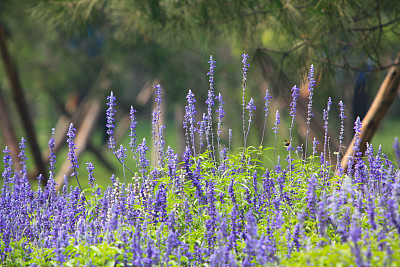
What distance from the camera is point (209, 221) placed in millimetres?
4016

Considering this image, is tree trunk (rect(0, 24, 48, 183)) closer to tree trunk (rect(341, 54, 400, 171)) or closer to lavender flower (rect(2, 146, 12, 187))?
lavender flower (rect(2, 146, 12, 187))

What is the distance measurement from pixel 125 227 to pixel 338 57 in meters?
3.85

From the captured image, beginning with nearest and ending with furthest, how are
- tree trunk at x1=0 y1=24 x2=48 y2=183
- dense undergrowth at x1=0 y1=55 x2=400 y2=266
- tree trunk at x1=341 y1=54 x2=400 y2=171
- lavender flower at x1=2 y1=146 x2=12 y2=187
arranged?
dense undergrowth at x1=0 y1=55 x2=400 y2=266 < lavender flower at x1=2 y1=146 x2=12 y2=187 < tree trunk at x1=341 y1=54 x2=400 y2=171 < tree trunk at x1=0 y1=24 x2=48 y2=183

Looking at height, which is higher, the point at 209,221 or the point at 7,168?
the point at 7,168

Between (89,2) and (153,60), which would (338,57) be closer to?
(89,2)

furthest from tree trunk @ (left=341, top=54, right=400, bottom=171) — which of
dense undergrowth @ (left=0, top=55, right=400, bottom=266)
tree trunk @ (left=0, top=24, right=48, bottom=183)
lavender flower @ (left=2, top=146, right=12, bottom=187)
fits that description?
tree trunk @ (left=0, top=24, right=48, bottom=183)

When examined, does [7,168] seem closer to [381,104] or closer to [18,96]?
[381,104]

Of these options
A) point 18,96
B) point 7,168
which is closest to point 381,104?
point 7,168

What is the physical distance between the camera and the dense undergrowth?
3.34 m

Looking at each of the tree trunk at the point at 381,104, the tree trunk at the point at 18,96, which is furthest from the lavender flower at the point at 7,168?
the tree trunk at the point at 18,96

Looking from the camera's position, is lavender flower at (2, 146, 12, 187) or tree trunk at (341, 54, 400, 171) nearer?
lavender flower at (2, 146, 12, 187)

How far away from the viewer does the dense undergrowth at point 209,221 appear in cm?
334

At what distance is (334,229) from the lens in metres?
4.09

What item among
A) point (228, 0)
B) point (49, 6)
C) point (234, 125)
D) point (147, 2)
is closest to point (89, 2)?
point (49, 6)
